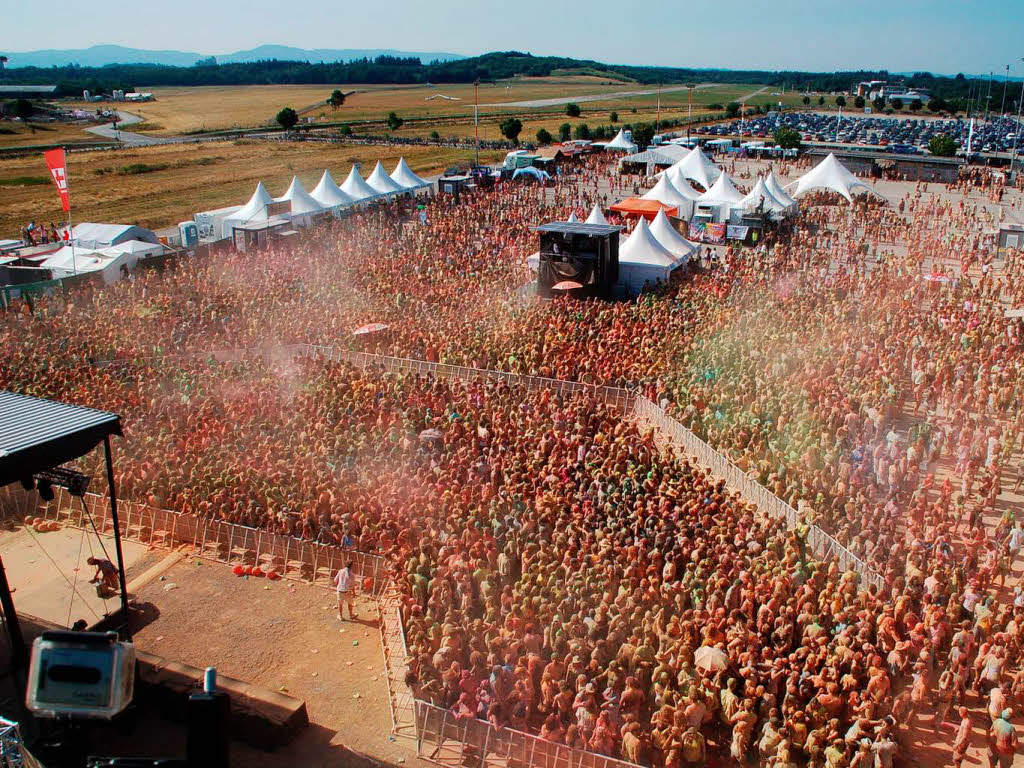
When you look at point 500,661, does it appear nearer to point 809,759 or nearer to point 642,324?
point 809,759

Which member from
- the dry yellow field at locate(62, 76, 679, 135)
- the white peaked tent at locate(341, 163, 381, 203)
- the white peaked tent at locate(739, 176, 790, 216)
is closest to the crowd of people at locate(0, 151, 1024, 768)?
the white peaked tent at locate(739, 176, 790, 216)

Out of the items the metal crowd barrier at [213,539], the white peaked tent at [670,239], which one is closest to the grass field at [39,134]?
the white peaked tent at [670,239]

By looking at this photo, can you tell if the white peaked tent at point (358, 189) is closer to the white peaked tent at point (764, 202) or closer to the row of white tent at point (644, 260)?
the row of white tent at point (644, 260)

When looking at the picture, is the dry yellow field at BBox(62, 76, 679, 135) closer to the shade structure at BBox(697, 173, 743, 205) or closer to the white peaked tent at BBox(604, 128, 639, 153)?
the white peaked tent at BBox(604, 128, 639, 153)

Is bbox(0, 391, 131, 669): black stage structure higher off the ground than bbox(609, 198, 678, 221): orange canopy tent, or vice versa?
bbox(609, 198, 678, 221): orange canopy tent

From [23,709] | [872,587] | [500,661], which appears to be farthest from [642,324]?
[23,709]

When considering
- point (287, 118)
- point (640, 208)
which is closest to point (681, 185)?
point (640, 208)
